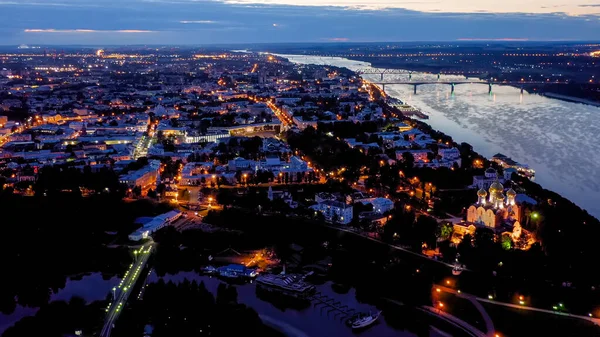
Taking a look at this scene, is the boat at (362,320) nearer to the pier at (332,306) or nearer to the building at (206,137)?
the pier at (332,306)

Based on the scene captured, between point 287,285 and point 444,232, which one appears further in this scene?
point 444,232

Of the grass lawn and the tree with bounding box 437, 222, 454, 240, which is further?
the tree with bounding box 437, 222, 454, 240

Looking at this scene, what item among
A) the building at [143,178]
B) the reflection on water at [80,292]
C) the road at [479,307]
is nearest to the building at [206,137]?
the building at [143,178]

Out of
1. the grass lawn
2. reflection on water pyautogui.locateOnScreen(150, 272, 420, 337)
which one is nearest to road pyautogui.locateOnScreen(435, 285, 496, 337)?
the grass lawn

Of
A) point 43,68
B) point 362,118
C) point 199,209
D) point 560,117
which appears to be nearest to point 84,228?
point 199,209

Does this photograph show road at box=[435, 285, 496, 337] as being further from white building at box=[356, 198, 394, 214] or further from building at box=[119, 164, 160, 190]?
building at box=[119, 164, 160, 190]

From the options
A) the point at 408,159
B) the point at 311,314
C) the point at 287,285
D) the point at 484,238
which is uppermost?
the point at 484,238

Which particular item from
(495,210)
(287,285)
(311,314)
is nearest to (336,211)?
(495,210)

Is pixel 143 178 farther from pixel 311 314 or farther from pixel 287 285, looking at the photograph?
pixel 311 314
